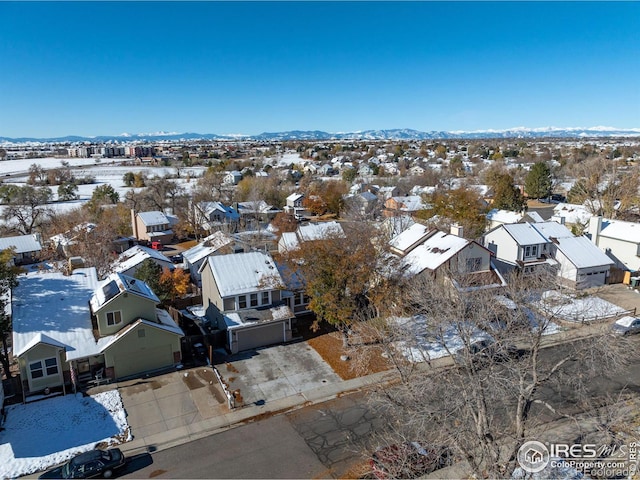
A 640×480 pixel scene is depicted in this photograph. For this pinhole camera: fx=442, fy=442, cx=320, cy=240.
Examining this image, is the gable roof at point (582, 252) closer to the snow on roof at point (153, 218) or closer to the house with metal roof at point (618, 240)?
the house with metal roof at point (618, 240)

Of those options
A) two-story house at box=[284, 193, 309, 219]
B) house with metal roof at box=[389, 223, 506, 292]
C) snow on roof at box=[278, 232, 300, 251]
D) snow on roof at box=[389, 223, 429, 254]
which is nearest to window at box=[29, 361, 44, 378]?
house with metal roof at box=[389, 223, 506, 292]

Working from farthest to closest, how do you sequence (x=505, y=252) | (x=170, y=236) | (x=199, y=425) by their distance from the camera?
1. (x=170, y=236)
2. (x=505, y=252)
3. (x=199, y=425)

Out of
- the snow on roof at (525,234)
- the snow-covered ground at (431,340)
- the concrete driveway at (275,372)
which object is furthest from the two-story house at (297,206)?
the concrete driveway at (275,372)

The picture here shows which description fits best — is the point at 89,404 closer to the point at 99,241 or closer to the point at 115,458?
the point at 115,458

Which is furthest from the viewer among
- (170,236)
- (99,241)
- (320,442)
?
(170,236)

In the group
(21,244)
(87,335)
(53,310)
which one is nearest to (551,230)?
(87,335)

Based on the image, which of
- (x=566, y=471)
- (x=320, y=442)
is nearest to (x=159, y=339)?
(x=320, y=442)

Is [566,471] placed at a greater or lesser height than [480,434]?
lesser
